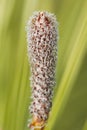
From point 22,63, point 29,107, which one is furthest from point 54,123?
point 22,63

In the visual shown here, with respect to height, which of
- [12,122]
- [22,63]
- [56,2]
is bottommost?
[12,122]

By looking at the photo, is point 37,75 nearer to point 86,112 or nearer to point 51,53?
point 51,53

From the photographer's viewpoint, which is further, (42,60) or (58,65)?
(58,65)

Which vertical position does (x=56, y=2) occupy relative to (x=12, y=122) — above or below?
above
